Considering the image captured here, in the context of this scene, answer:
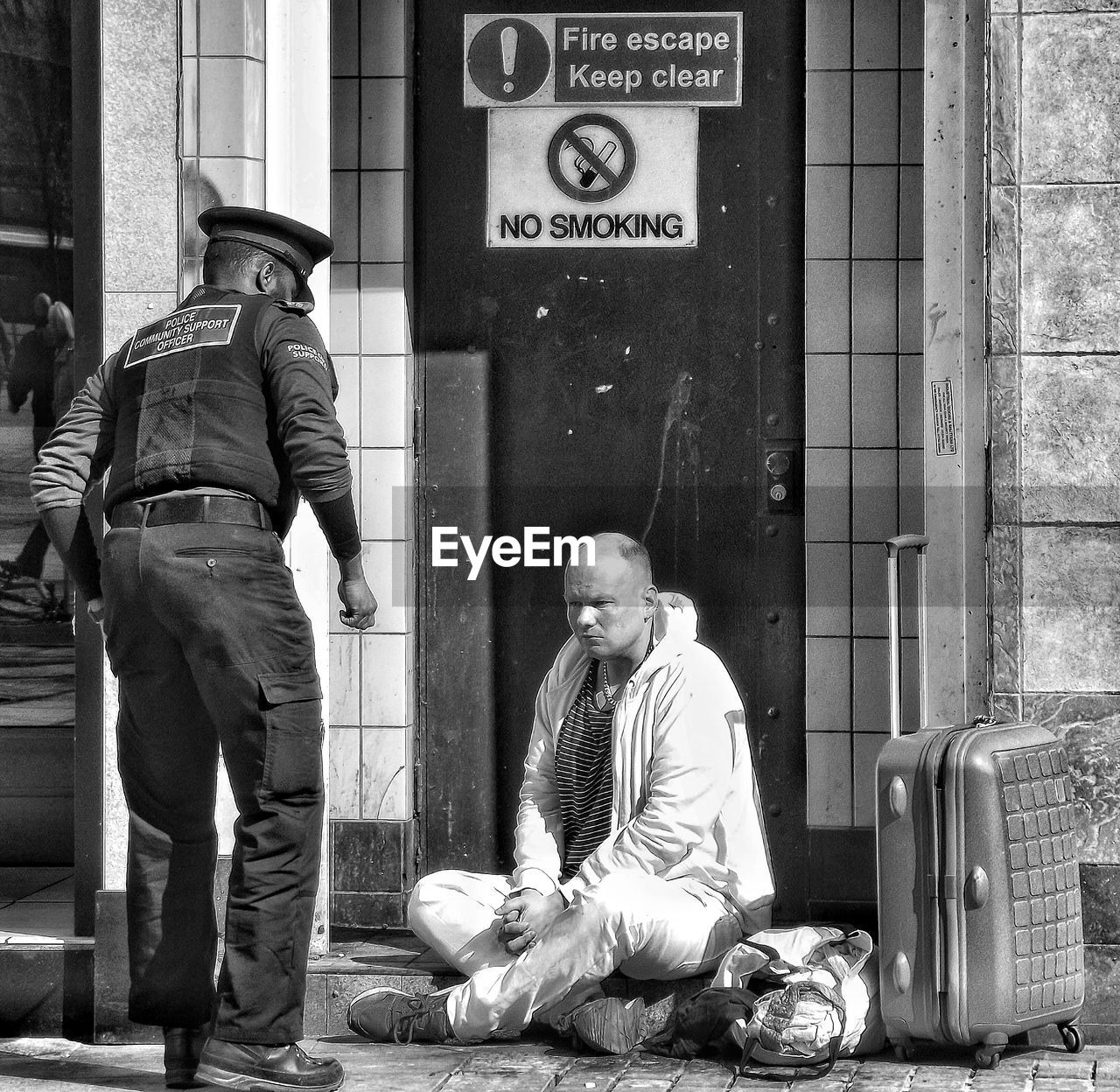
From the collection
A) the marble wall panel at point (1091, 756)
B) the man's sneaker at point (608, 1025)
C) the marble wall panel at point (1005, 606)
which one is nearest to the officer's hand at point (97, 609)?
the man's sneaker at point (608, 1025)

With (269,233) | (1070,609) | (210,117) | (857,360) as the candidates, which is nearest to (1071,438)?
(1070,609)

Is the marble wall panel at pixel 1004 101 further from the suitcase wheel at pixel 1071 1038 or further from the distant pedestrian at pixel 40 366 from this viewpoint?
the distant pedestrian at pixel 40 366

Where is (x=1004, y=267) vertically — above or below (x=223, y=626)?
above

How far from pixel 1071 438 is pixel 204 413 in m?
2.42

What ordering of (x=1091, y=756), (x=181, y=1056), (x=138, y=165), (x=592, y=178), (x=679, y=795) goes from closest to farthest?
(x=181, y=1056)
(x=679, y=795)
(x=1091, y=756)
(x=138, y=165)
(x=592, y=178)

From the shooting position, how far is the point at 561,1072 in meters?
4.55

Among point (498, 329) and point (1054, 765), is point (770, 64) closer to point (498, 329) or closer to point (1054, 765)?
point (498, 329)

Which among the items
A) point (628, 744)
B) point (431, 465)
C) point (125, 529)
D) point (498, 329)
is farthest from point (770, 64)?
point (125, 529)

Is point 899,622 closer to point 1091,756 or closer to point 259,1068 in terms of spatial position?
point 1091,756

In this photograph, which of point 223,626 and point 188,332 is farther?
point 188,332

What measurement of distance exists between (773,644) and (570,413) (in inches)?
40.0

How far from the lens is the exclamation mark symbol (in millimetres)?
5715

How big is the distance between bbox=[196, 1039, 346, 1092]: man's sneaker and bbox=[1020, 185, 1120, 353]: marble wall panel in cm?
279

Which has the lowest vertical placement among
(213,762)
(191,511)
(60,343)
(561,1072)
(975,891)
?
(561,1072)
